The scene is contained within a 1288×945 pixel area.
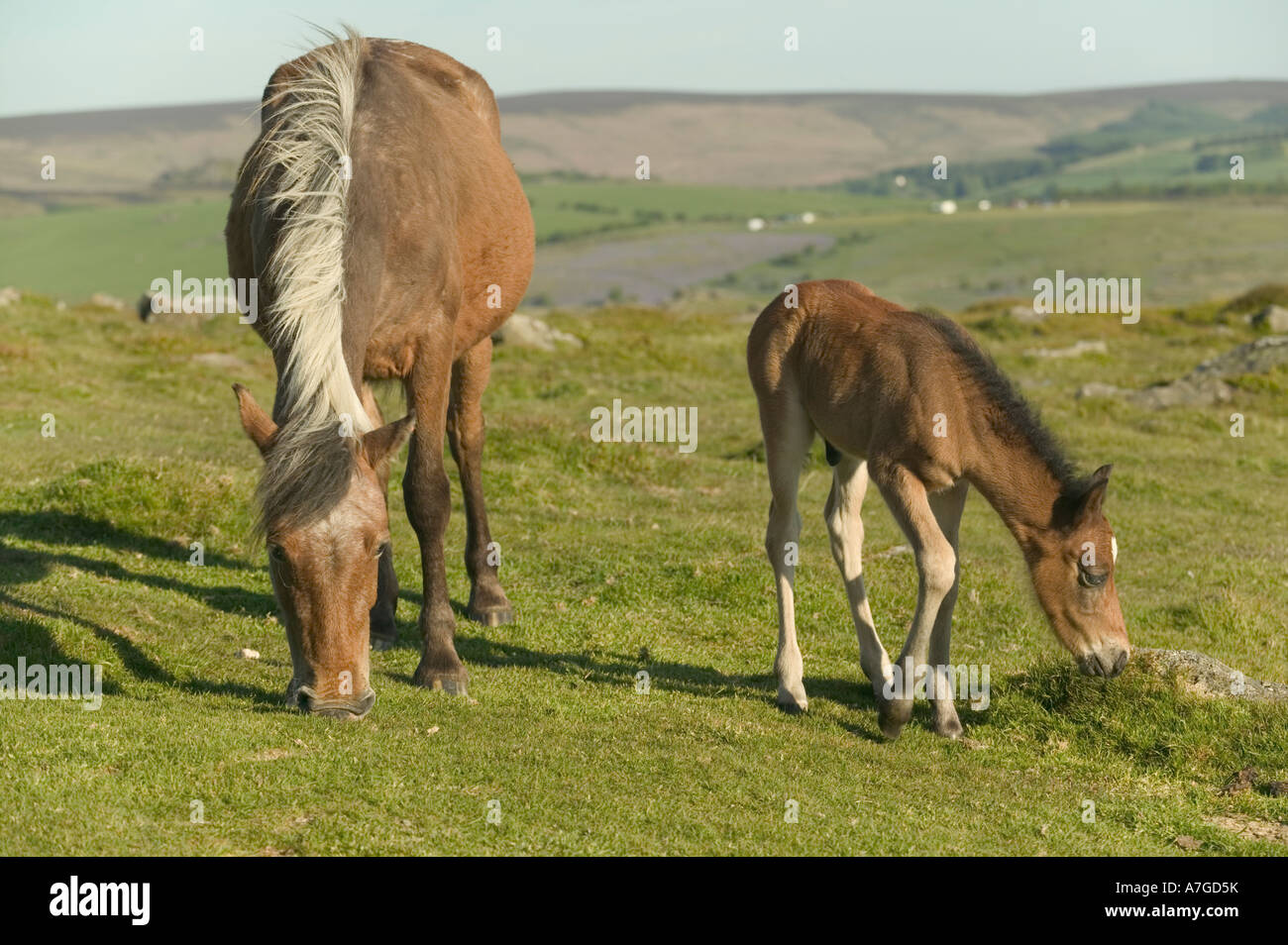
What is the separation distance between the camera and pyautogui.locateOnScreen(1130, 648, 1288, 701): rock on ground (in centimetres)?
922

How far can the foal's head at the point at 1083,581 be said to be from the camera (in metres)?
8.41

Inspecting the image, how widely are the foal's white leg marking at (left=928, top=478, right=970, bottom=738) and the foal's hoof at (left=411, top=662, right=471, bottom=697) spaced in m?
3.23

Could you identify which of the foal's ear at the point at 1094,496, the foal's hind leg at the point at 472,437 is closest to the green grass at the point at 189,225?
the foal's hind leg at the point at 472,437

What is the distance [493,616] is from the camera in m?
11.4

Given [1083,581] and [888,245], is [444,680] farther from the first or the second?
[888,245]

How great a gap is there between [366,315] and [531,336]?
2154cm

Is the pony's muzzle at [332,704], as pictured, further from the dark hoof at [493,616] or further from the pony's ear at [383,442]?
the dark hoof at [493,616]

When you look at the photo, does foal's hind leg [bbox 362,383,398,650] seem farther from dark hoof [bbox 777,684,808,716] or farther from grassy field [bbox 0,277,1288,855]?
dark hoof [bbox 777,684,808,716]

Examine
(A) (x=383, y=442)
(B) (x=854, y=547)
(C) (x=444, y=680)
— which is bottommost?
(C) (x=444, y=680)

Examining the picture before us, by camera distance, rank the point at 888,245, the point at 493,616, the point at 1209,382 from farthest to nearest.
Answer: the point at 888,245 < the point at 1209,382 < the point at 493,616

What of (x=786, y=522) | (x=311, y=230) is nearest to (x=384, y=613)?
(x=786, y=522)

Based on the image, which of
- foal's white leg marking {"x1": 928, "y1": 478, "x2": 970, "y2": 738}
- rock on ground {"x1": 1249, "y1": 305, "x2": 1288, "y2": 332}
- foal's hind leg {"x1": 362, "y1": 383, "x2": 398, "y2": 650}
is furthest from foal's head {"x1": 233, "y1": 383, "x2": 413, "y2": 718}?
rock on ground {"x1": 1249, "y1": 305, "x2": 1288, "y2": 332}

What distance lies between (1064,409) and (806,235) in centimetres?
11055

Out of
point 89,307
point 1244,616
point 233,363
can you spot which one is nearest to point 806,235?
point 89,307
